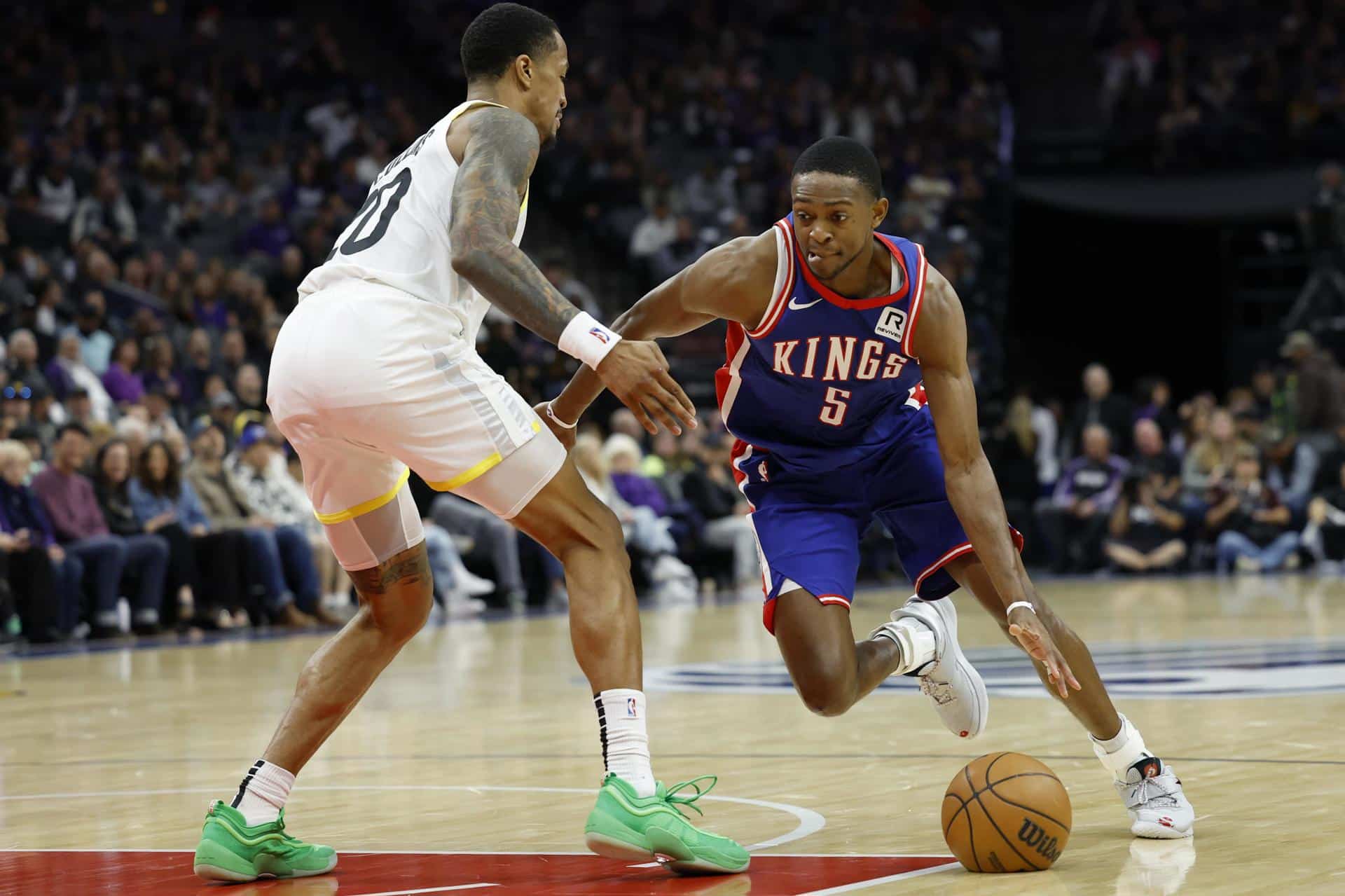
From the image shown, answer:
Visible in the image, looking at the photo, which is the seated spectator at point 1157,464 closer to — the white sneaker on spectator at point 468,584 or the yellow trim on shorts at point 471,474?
the white sneaker on spectator at point 468,584

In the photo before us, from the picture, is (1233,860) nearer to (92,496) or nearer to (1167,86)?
(92,496)

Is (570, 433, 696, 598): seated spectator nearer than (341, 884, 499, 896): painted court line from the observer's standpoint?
No

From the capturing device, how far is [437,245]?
13.8 feet

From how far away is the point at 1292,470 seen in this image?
1700cm

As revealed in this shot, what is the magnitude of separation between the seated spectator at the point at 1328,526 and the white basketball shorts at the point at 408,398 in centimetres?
1395

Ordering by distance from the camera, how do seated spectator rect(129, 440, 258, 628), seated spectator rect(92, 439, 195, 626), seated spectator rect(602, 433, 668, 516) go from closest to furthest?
seated spectator rect(92, 439, 195, 626) → seated spectator rect(129, 440, 258, 628) → seated spectator rect(602, 433, 668, 516)

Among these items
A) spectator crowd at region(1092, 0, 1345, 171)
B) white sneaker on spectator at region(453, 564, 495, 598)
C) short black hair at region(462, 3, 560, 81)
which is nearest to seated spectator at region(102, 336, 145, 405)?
white sneaker on spectator at region(453, 564, 495, 598)

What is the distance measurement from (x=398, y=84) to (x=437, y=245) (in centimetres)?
1998

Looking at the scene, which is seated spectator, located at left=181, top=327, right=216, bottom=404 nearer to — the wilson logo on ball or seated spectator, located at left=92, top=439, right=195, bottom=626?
seated spectator, located at left=92, top=439, right=195, bottom=626

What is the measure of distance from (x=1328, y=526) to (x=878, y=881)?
1401 cm

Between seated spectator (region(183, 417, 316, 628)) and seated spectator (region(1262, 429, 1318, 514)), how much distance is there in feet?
30.9

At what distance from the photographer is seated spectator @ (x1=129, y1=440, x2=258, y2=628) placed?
1235 centimetres

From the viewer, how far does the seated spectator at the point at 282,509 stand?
1284 cm

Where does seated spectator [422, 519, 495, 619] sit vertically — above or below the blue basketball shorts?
below
